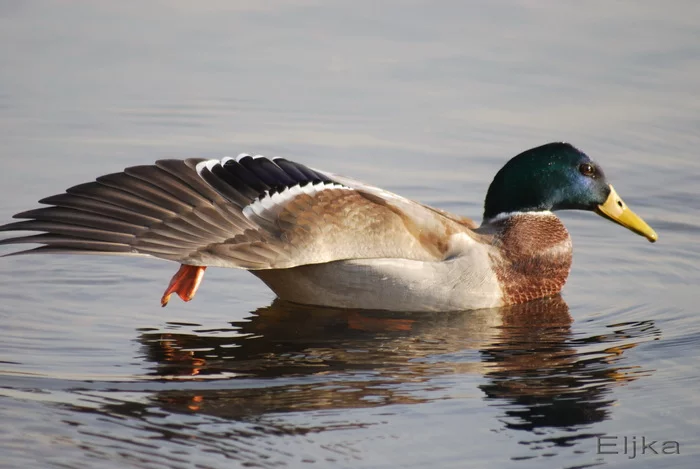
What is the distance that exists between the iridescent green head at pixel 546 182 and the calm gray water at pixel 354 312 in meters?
0.65

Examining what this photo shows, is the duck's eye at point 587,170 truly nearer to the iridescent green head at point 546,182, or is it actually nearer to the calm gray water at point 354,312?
the iridescent green head at point 546,182

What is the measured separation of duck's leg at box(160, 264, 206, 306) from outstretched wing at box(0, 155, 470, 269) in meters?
0.58

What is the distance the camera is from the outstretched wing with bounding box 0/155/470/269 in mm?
7828

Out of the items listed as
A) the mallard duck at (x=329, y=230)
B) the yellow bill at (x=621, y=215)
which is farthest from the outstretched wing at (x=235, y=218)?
the yellow bill at (x=621, y=215)

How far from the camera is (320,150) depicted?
1160cm

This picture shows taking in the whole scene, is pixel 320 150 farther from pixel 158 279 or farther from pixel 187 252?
pixel 187 252

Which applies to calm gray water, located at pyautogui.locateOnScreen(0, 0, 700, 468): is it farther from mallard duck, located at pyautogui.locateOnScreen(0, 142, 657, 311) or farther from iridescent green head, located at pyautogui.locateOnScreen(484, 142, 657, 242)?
iridescent green head, located at pyautogui.locateOnScreen(484, 142, 657, 242)

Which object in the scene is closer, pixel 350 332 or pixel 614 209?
pixel 350 332

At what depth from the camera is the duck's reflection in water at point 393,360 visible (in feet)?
22.9

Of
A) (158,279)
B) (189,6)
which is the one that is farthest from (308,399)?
(189,6)

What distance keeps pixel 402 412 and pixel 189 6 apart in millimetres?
8707

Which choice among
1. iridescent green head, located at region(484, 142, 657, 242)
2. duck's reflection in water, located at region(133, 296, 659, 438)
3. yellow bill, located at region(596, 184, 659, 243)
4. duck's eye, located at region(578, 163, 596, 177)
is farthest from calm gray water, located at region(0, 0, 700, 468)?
duck's eye, located at region(578, 163, 596, 177)

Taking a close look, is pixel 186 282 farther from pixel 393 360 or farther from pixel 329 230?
pixel 393 360

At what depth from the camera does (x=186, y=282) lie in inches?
338
